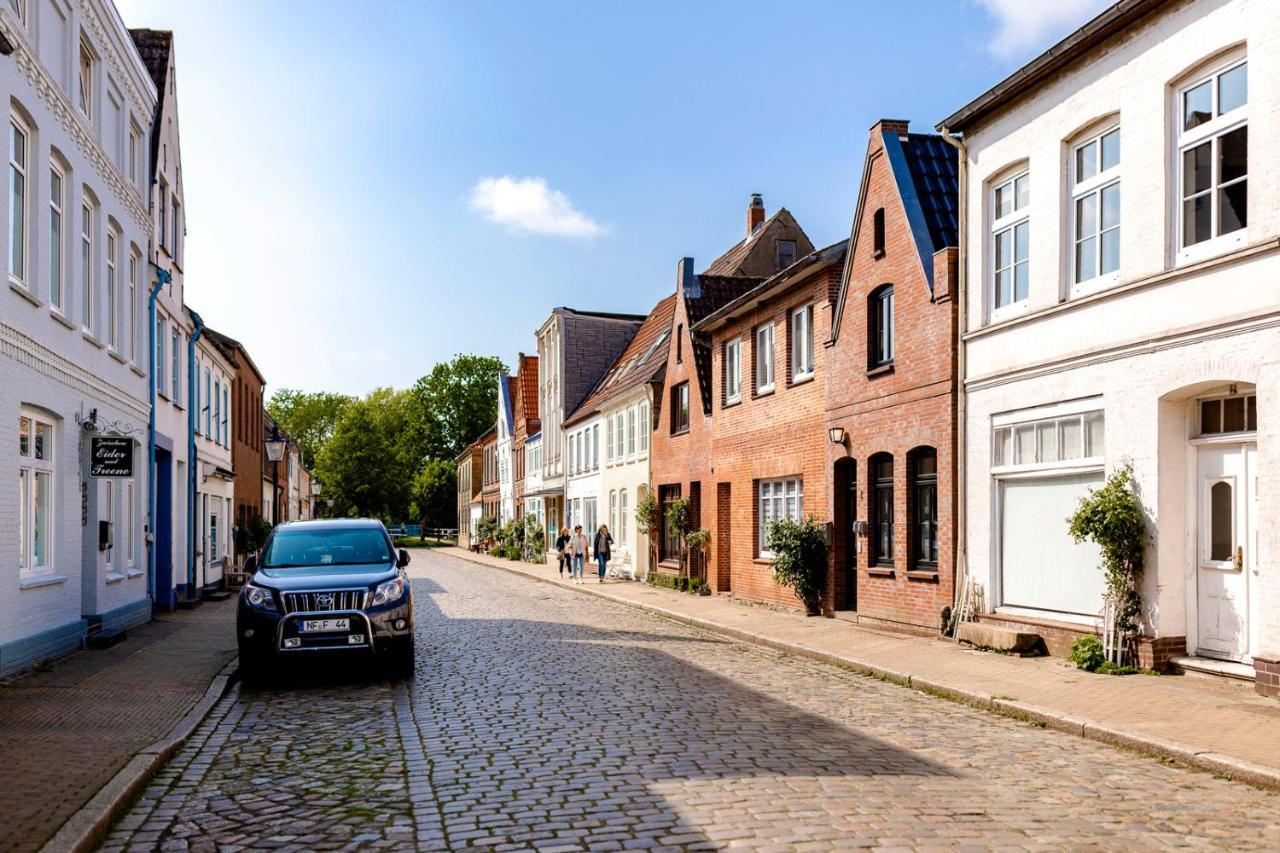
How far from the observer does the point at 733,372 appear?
82.7 feet

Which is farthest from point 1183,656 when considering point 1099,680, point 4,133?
point 4,133

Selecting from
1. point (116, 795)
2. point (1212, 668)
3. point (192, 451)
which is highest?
point (192, 451)

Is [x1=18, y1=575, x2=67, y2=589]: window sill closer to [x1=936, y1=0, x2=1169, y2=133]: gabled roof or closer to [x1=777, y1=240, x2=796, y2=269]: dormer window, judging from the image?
[x1=936, y1=0, x2=1169, y2=133]: gabled roof

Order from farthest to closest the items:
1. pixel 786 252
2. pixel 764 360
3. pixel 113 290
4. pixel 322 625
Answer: pixel 786 252 → pixel 764 360 → pixel 113 290 → pixel 322 625

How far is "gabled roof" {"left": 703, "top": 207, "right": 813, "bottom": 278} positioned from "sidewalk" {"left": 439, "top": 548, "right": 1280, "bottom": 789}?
1751 centimetres

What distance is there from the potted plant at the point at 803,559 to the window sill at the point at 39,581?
1081 centimetres

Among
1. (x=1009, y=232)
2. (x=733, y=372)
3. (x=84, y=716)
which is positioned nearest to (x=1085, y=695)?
(x=1009, y=232)

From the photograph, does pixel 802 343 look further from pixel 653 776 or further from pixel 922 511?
pixel 653 776

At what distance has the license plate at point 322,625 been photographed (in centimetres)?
1190

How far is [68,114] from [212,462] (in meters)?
15.3

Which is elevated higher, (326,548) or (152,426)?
(152,426)

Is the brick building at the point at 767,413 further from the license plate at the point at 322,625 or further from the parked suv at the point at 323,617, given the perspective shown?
the license plate at the point at 322,625

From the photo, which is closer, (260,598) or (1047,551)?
(260,598)

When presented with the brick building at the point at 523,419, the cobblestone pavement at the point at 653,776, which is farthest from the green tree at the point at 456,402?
the cobblestone pavement at the point at 653,776
